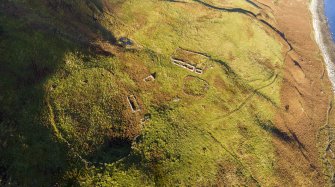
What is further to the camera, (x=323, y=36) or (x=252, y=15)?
(x=323, y=36)

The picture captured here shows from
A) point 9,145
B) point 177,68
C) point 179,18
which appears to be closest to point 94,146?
point 9,145

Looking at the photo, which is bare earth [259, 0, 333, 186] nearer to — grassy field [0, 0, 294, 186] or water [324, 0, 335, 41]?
grassy field [0, 0, 294, 186]

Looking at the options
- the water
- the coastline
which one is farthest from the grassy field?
the water

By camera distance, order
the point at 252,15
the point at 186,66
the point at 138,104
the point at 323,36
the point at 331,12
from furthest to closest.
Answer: the point at 331,12
the point at 323,36
the point at 252,15
the point at 186,66
the point at 138,104

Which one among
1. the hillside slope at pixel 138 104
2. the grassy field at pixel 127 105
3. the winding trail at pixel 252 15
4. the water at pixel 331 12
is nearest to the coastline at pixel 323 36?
the water at pixel 331 12

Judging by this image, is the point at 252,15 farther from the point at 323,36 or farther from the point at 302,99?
the point at 323,36

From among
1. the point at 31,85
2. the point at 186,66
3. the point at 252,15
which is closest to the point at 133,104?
the point at 186,66
